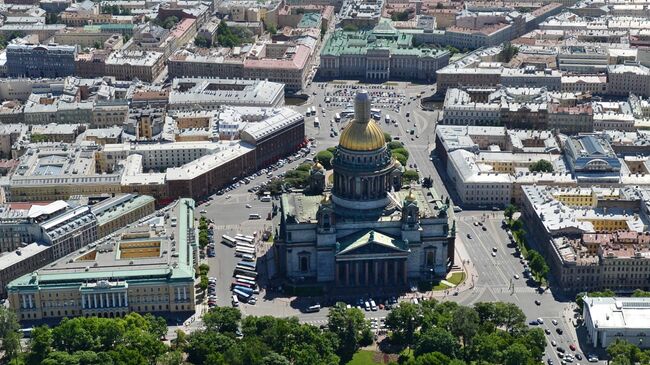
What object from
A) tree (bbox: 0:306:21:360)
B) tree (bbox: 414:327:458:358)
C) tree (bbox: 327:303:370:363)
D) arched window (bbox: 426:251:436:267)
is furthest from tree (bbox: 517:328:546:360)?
tree (bbox: 0:306:21:360)

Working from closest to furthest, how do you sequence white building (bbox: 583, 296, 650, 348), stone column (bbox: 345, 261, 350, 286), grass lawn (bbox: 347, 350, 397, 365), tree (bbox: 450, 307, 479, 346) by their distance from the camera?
tree (bbox: 450, 307, 479, 346), grass lawn (bbox: 347, 350, 397, 365), white building (bbox: 583, 296, 650, 348), stone column (bbox: 345, 261, 350, 286)

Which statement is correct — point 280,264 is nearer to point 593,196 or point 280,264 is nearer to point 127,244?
point 127,244

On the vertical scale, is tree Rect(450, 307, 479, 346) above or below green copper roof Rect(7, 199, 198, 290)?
below

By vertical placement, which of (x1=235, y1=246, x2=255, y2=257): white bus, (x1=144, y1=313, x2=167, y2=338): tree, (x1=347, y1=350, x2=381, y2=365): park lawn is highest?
(x1=235, y1=246, x2=255, y2=257): white bus

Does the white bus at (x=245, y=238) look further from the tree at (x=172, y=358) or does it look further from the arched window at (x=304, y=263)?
the tree at (x=172, y=358)

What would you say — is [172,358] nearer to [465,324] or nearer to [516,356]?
[465,324]

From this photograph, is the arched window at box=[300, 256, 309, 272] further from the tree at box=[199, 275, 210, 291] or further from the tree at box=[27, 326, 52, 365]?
the tree at box=[27, 326, 52, 365]

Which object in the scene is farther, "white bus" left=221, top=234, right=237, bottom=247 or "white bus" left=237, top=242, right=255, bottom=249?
"white bus" left=221, top=234, right=237, bottom=247

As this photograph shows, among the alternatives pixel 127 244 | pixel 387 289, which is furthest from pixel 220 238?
pixel 387 289
